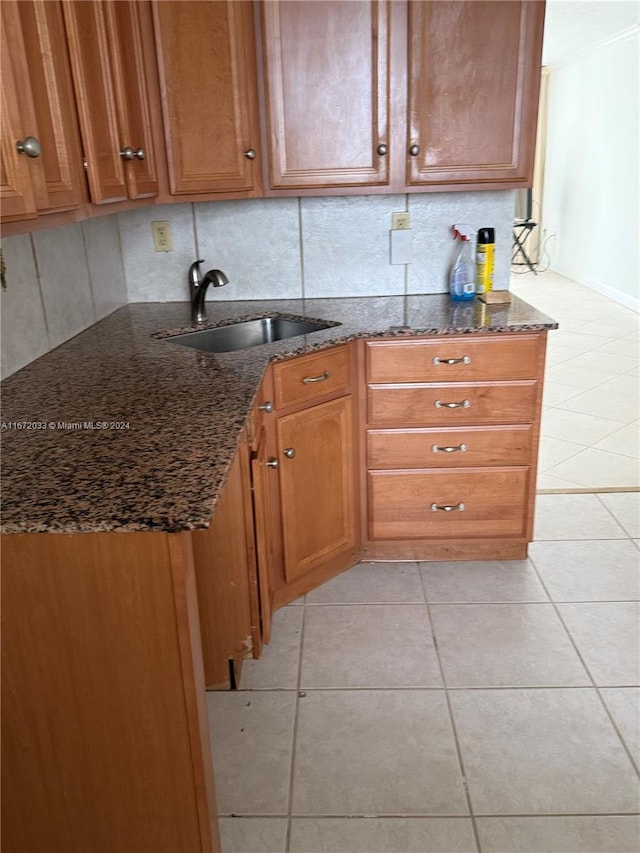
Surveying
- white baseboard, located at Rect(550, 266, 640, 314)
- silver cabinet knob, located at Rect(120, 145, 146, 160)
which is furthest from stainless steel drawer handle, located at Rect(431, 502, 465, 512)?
white baseboard, located at Rect(550, 266, 640, 314)

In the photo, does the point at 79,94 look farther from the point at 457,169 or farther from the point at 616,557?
the point at 616,557

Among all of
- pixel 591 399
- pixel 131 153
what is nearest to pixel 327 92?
pixel 131 153

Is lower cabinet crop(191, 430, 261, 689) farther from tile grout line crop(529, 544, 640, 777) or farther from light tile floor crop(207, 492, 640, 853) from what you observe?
tile grout line crop(529, 544, 640, 777)

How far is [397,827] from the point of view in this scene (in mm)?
1519

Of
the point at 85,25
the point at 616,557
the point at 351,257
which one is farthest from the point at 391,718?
the point at 85,25

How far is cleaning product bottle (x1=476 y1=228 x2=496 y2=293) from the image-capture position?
2533 mm

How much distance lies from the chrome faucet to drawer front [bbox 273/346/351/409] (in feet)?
1.38

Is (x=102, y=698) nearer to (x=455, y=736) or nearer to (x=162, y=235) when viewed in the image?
(x=455, y=736)

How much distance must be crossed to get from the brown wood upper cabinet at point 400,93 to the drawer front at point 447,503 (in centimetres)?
97

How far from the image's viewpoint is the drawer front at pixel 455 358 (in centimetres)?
224

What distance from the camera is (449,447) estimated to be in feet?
7.76

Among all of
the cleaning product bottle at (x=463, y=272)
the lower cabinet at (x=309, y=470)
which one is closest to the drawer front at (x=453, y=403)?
the lower cabinet at (x=309, y=470)

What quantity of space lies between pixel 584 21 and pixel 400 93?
15.4ft

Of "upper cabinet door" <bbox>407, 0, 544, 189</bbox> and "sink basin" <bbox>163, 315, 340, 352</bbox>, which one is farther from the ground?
"upper cabinet door" <bbox>407, 0, 544, 189</bbox>
